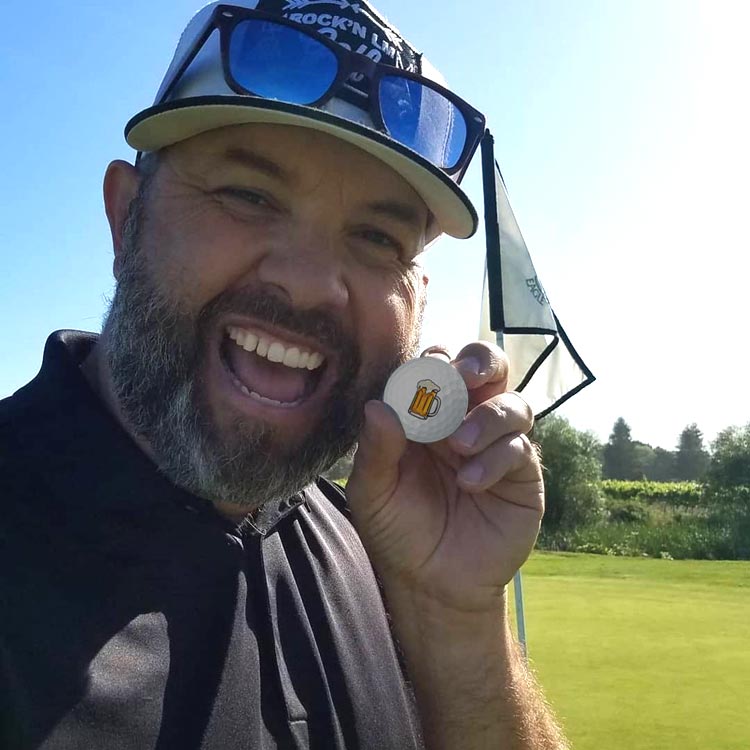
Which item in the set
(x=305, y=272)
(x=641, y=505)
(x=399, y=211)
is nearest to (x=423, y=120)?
(x=399, y=211)

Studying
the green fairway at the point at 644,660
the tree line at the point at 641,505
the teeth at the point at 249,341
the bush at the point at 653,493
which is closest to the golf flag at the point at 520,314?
the green fairway at the point at 644,660

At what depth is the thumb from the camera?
52.6 inches

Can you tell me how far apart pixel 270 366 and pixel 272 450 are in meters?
0.16

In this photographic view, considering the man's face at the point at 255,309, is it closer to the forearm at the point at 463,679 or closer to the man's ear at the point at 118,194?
the man's ear at the point at 118,194

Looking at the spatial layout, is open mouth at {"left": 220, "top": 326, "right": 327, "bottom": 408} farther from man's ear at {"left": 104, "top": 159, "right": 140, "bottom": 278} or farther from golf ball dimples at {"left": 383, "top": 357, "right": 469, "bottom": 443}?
man's ear at {"left": 104, "top": 159, "right": 140, "bottom": 278}

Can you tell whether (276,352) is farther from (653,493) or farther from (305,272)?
(653,493)

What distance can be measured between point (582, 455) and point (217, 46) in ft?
67.4

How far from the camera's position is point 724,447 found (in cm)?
2002

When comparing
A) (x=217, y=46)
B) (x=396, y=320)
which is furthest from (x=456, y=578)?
(x=217, y=46)

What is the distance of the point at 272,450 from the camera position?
128 cm

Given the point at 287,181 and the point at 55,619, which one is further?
the point at 287,181

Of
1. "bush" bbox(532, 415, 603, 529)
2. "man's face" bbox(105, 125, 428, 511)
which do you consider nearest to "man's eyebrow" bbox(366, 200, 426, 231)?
"man's face" bbox(105, 125, 428, 511)

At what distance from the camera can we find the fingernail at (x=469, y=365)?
144 centimetres

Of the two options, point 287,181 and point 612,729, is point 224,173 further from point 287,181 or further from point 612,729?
point 612,729
